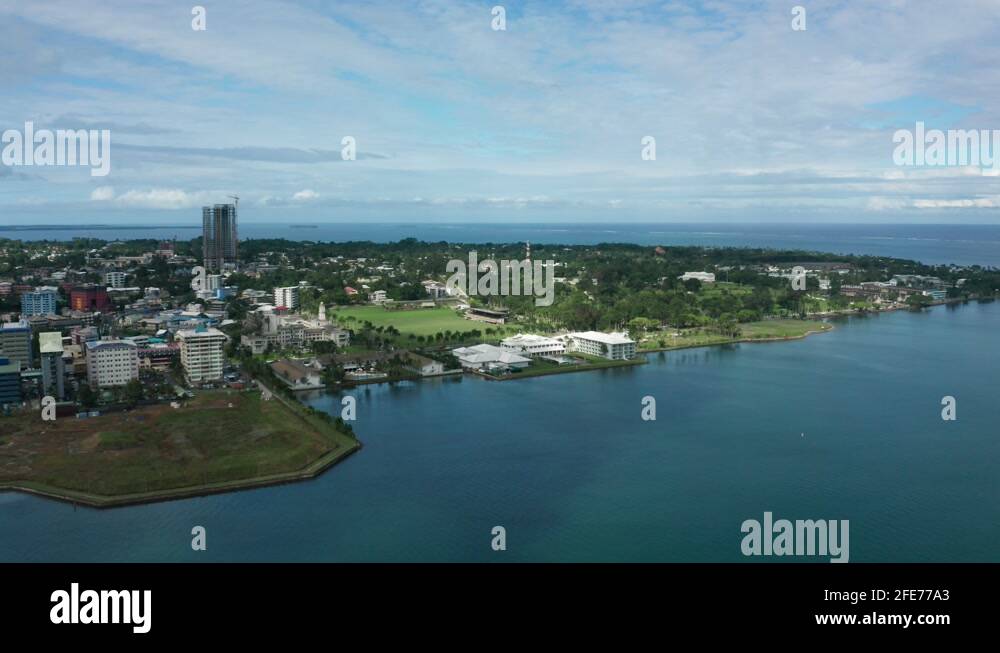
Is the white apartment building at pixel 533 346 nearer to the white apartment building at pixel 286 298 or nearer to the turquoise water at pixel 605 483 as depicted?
the turquoise water at pixel 605 483

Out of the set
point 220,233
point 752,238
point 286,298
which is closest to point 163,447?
point 286,298

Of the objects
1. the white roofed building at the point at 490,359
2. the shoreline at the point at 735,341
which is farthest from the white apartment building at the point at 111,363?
the shoreline at the point at 735,341

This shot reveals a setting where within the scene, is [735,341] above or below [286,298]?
below

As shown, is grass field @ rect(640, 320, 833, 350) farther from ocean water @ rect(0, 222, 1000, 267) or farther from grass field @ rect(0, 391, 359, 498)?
ocean water @ rect(0, 222, 1000, 267)

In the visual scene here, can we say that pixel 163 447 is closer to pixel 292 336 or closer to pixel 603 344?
pixel 292 336

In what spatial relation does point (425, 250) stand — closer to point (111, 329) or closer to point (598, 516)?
point (111, 329)

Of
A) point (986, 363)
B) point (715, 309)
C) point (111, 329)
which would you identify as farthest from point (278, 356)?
point (986, 363)
